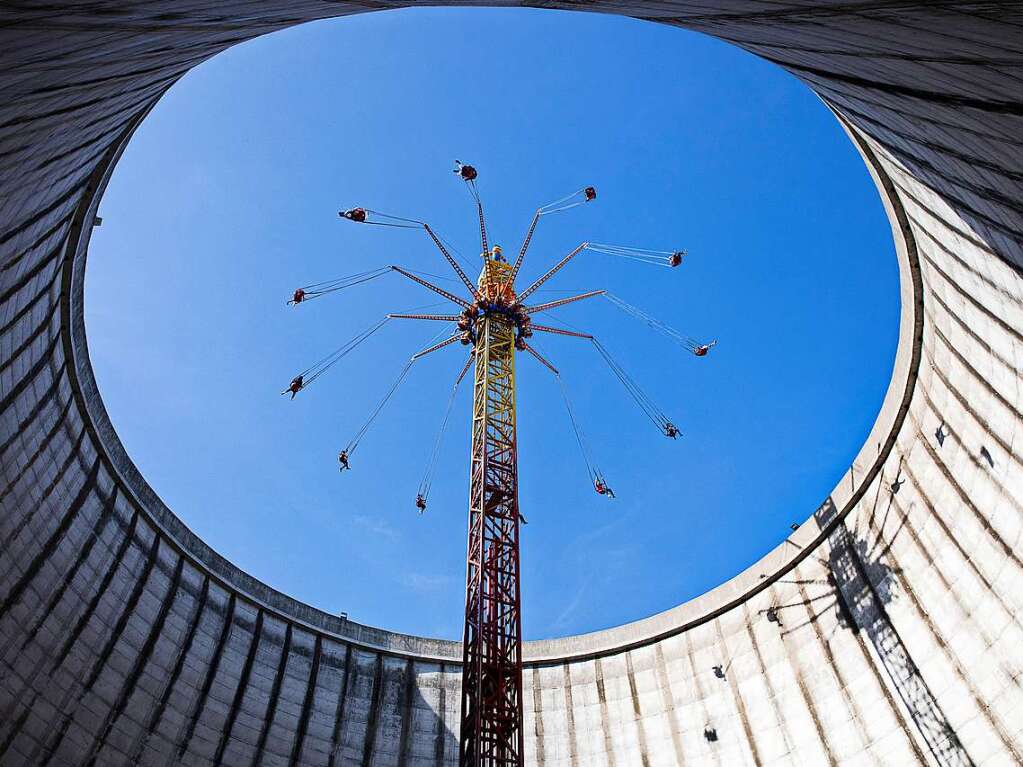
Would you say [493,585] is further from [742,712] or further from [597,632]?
[742,712]

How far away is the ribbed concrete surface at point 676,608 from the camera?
48.1 ft

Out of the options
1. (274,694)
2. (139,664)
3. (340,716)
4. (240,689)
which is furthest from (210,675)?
(340,716)

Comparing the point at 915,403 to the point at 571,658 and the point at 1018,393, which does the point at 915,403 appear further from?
the point at 571,658

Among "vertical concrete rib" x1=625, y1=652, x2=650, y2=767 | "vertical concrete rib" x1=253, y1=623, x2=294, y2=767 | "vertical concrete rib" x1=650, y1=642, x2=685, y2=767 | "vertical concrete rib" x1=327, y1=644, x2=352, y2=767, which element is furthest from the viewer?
"vertical concrete rib" x1=625, y1=652, x2=650, y2=767

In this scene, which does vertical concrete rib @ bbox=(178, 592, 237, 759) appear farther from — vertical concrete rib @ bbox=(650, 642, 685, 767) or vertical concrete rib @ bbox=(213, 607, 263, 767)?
vertical concrete rib @ bbox=(650, 642, 685, 767)

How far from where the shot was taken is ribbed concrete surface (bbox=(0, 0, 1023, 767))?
14664 mm

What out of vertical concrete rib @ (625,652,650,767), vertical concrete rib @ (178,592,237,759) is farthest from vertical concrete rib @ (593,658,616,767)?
vertical concrete rib @ (178,592,237,759)

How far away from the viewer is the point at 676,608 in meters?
34.2

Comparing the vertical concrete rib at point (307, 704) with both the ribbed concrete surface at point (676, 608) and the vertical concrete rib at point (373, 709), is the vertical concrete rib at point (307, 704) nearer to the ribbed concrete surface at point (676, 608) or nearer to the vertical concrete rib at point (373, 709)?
the ribbed concrete surface at point (676, 608)

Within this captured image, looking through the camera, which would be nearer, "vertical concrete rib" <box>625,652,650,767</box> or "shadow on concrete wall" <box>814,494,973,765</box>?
"shadow on concrete wall" <box>814,494,973,765</box>

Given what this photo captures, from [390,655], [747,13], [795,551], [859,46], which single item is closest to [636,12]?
[747,13]

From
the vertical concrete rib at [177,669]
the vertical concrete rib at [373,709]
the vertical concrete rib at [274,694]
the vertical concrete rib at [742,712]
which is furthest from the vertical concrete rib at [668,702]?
the vertical concrete rib at [177,669]

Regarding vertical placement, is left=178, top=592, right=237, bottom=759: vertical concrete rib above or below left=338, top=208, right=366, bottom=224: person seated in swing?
below

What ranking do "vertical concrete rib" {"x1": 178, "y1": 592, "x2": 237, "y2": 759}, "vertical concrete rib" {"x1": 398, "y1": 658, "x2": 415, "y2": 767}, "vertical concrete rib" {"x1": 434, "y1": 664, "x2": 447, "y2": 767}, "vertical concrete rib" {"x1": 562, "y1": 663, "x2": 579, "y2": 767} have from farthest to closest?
"vertical concrete rib" {"x1": 562, "y1": 663, "x2": 579, "y2": 767} < "vertical concrete rib" {"x1": 434, "y1": 664, "x2": 447, "y2": 767} < "vertical concrete rib" {"x1": 398, "y1": 658, "x2": 415, "y2": 767} < "vertical concrete rib" {"x1": 178, "y1": 592, "x2": 237, "y2": 759}
